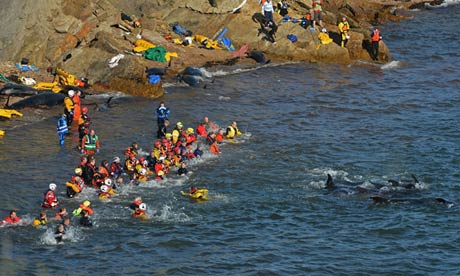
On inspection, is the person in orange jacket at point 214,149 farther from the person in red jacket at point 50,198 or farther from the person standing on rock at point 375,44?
the person standing on rock at point 375,44

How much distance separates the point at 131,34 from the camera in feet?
163

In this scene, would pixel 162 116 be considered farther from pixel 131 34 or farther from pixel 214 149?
pixel 131 34

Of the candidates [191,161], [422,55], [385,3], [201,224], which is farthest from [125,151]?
[385,3]

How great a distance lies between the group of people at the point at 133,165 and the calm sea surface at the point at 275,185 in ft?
1.36

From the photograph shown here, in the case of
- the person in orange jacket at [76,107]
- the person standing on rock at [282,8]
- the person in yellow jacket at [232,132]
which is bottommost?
the person in yellow jacket at [232,132]

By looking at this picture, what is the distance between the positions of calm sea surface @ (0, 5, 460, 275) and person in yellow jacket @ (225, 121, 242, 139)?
436mm

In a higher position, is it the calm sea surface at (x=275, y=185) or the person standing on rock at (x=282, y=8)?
the person standing on rock at (x=282, y=8)

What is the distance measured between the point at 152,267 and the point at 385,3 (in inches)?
2042

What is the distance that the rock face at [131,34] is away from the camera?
4531cm

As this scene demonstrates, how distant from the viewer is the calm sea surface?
27.0m

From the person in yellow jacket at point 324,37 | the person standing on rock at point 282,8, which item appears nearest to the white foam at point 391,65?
the person in yellow jacket at point 324,37

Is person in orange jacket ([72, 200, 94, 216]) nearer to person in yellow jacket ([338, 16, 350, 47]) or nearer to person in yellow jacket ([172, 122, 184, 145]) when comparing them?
person in yellow jacket ([172, 122, 184, 145])

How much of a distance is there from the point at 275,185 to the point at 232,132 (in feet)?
19.2

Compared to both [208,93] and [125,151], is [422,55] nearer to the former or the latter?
[208,93]
